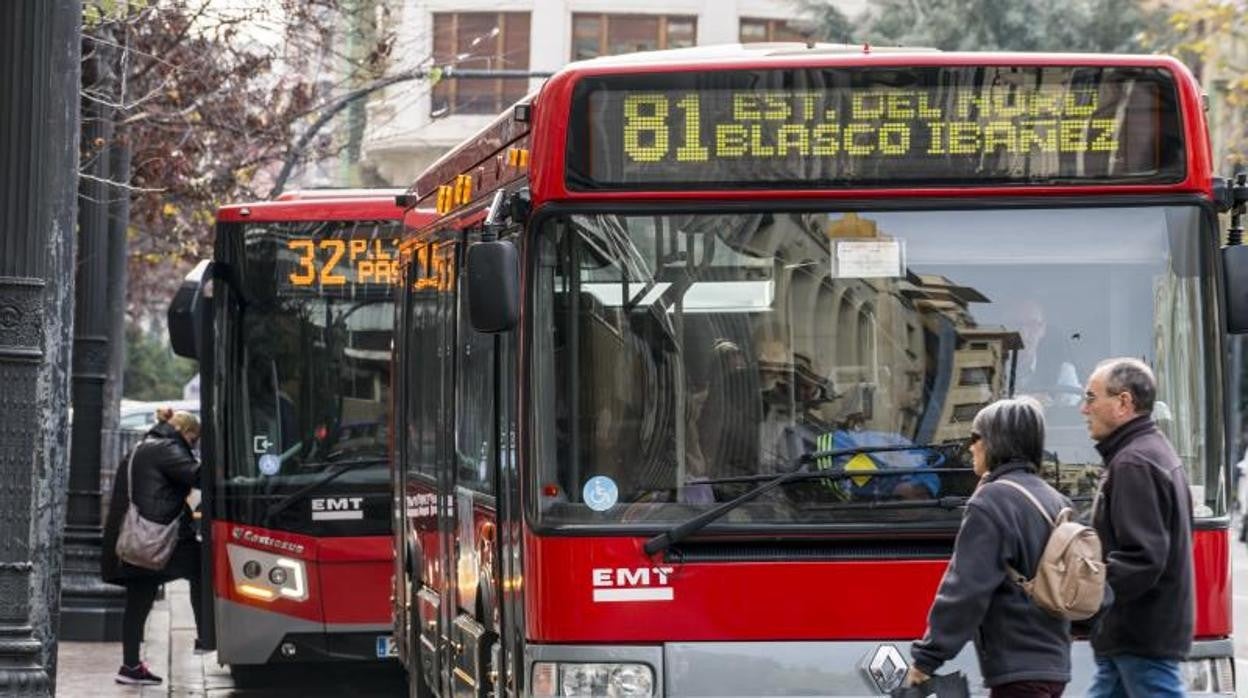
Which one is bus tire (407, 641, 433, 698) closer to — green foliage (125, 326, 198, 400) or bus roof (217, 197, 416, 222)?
bus roof (217, 197, 416, 222)

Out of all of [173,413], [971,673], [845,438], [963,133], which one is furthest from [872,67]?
[173,413]

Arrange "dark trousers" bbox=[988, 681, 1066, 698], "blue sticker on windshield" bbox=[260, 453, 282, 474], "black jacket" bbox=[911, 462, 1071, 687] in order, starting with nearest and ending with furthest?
1. "black jacket" bbox=[911, 462, 1071, 687]
2. "dark trousers" bbox=[988, 681, 1066, 698]
3. "blue sticker on windshield" bbox=[260, 453, 282, 474]

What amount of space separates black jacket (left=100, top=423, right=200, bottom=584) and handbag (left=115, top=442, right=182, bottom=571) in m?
0.04

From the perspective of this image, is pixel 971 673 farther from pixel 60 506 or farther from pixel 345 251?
pixel 345 251

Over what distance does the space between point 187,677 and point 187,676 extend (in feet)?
0.21

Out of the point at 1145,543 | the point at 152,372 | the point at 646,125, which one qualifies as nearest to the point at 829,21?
the point at 152,372

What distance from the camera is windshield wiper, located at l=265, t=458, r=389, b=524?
14695mm

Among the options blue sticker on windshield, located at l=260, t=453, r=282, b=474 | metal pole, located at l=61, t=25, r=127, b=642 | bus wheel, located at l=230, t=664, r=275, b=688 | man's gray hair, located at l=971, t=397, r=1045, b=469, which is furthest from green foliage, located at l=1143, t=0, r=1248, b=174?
man's gray hair, located at l=971, t=397, r=1045, b=469

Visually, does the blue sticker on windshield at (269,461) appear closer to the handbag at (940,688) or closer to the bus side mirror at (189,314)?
the bus side mirror at (189,314)

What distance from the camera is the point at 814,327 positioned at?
7.89 meters

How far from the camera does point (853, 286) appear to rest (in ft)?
26.0

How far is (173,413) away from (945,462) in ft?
29.5

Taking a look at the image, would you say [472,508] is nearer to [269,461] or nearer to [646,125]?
[646,125]

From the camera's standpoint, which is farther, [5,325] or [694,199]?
[5,325]
